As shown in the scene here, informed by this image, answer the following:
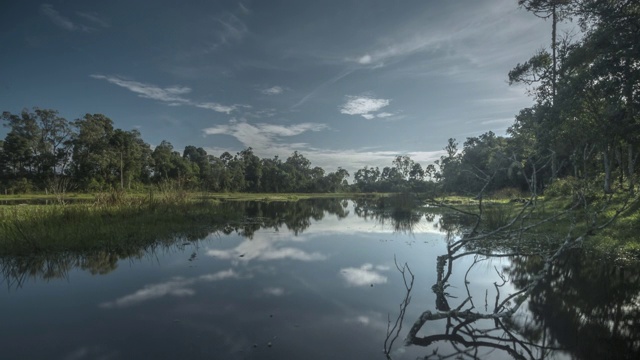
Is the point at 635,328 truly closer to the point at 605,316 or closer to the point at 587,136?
the point at 605,316

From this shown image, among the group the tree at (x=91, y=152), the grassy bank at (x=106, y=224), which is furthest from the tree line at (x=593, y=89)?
the tree at (x=91, y=152)

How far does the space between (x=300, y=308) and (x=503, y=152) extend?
119 ft

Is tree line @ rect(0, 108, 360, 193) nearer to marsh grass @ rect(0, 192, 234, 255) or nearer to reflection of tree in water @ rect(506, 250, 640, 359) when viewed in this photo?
marsh grass @ rect(0, 192, 234, 255)

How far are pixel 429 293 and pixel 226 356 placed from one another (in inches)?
198

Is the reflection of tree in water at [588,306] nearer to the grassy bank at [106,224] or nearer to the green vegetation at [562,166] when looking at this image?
the green vegetation at [562,166]

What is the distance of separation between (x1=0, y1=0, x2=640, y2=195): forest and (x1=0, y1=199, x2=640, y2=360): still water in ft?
8.78

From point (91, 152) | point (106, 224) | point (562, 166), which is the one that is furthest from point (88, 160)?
point (562, 166)

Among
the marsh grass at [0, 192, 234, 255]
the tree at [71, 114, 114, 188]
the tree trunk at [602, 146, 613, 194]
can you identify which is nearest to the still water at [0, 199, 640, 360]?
the marsh grass at [0, 192, 234, 255]

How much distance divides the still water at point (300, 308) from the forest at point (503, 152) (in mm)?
2676

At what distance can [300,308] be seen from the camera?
6.72 m

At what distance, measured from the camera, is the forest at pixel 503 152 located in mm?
11828

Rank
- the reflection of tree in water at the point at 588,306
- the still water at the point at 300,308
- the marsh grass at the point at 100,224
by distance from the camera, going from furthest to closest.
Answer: the marsh grass at the point at 100,224 < the reflection of tree in water at the point at 588,306 < the still water at the point at 300,308

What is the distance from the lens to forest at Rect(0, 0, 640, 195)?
38.8ft

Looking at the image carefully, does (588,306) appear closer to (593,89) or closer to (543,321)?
(543,321)
